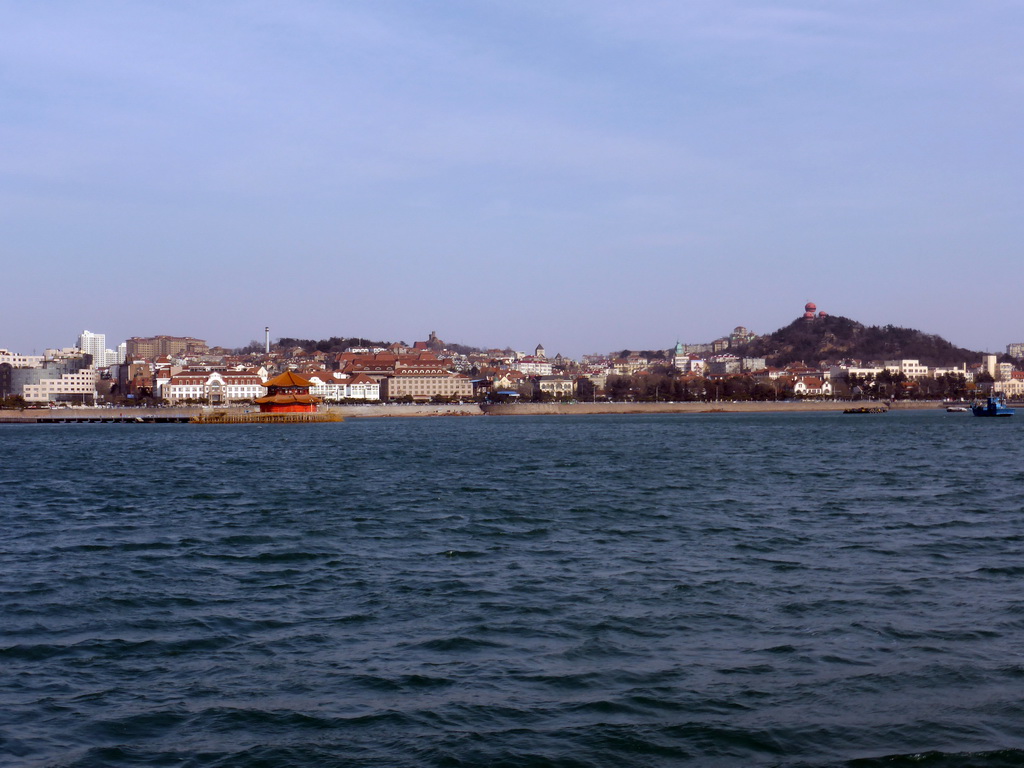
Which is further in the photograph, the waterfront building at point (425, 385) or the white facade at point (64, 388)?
the white facade at point (64, 388)

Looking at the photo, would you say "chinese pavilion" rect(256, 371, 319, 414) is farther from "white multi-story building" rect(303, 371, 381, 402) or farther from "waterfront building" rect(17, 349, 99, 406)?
"waterfront building" rect(17, 349, 99, 406)

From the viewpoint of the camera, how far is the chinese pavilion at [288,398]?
76812 mm

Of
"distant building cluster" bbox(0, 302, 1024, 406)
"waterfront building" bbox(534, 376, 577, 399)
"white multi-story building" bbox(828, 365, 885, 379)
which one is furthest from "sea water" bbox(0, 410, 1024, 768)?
"white multi-story building" bbox(828, 365, 885, 379)

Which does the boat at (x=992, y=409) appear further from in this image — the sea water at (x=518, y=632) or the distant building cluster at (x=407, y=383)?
the sea water at (x=518, y=632)

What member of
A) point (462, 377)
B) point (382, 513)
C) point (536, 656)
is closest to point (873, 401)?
point (462, 377)

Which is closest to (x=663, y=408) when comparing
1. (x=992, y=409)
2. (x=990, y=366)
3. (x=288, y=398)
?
(x=992, y=409)

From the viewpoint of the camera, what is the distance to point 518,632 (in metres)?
8.39

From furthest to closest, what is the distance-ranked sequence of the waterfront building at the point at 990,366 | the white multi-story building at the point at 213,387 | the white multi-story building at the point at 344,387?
the waterfront building at the point at 990,366, the white multi-story building at the point at 344,387, the white multi-story building at the point at 213,387

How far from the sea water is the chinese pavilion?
192 ft

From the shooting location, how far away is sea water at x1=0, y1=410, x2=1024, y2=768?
235 inches

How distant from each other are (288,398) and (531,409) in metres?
34.9

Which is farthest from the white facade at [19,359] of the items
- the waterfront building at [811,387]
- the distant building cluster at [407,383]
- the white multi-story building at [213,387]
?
the waterfront building at [811,387]

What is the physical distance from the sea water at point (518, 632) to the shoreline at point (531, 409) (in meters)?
72.3

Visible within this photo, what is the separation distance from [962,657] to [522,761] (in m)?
3.83
